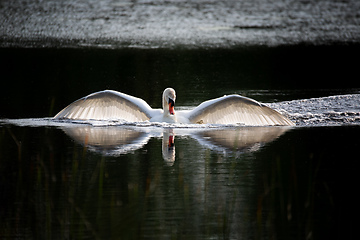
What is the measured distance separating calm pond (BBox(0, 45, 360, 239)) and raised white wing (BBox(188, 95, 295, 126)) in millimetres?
284

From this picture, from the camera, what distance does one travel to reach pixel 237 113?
1297 centimetres

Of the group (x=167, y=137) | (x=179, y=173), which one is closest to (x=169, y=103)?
(x=167, y=137)

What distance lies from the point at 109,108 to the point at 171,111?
4.92 ft

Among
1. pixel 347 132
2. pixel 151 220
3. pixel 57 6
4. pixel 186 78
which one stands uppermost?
pixel 57 6

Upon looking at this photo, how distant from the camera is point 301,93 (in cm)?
1808

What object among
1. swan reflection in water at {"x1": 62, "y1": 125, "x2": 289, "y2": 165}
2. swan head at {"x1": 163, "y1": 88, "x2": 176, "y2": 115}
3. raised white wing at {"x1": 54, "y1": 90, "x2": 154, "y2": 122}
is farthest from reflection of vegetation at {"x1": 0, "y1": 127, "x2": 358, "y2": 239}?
raised white wing at {"x1": 54, "y1": 90, "x2": 154, "y2": 122}

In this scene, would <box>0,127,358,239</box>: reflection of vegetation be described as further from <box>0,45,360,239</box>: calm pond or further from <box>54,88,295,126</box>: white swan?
<box>54,88,295,126</box>: white swan

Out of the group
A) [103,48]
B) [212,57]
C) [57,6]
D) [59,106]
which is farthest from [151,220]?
[57,6]

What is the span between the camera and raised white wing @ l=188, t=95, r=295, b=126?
12.6 meters

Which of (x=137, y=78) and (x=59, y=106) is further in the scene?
(x=137, y=78)

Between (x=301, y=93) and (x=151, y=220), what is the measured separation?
12.2 metres

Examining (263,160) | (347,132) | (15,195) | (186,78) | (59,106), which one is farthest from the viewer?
(186,78)

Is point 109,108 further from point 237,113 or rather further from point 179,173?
point 179,173

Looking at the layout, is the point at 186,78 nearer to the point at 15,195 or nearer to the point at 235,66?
the point at 235,66
